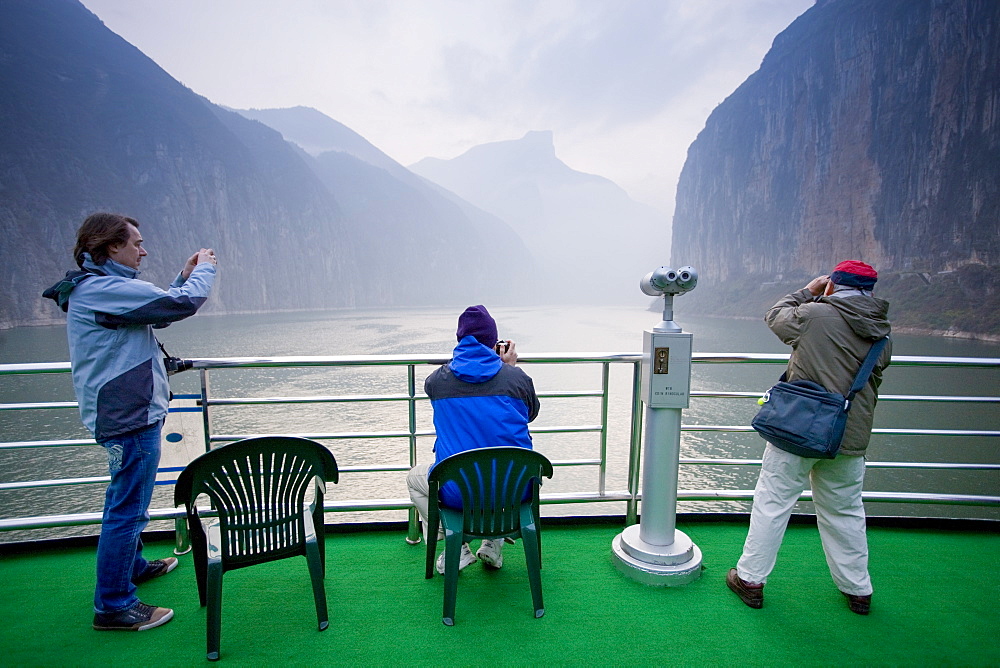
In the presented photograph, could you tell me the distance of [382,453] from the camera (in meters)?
19.8

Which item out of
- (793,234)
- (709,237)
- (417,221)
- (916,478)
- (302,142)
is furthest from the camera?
(302,142)

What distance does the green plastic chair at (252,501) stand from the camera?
182 centimetres

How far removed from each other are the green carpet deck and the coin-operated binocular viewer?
0.31 ft

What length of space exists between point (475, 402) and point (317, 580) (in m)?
0.92

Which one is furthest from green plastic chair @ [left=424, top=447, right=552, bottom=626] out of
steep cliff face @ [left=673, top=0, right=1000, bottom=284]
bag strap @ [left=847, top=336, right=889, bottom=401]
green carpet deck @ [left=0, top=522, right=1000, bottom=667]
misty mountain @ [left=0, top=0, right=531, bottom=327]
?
misty mountain @ [left=0, top=0, right=531, bottom=327]

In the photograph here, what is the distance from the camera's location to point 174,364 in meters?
2.40

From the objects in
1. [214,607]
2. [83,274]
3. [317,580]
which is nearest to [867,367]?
[317,580]

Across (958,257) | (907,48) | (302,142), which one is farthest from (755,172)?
(302,142)

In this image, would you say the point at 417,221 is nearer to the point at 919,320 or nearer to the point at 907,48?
the point at 907,48

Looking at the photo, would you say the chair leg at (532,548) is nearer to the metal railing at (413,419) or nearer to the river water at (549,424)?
the metal railing at (413,419)

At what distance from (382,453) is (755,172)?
3392 inches

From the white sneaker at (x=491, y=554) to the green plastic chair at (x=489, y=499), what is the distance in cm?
39

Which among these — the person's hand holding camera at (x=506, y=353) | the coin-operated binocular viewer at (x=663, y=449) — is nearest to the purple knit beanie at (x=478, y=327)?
the person's hand holding camera at (x=506, y=353)

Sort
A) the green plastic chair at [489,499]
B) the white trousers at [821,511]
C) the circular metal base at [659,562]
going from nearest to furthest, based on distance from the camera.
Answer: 1. the green plastic chair at [489,499]
2. the white trousers at [821,511]
3. the circular metal base at [659,562]
